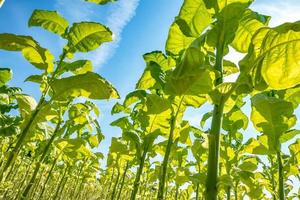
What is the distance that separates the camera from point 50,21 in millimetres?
3006

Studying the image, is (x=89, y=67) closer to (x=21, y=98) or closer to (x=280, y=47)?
(x=21, y=98)

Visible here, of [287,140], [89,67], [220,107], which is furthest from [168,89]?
[287,140]

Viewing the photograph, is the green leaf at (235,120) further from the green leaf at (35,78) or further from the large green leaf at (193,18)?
the green leaf at (35,78)

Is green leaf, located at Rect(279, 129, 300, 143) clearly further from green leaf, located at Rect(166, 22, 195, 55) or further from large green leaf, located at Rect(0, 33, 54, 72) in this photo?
large green leaf, located at Rect(0, 33, 54, 72)

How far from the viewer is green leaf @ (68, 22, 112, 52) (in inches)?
111

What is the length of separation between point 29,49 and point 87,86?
0.81m

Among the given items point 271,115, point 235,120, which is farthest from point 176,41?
point 235,120

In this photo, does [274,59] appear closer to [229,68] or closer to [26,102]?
[229,68]

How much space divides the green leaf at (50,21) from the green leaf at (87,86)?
90 cm

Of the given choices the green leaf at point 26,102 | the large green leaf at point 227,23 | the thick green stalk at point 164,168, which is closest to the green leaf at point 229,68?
the large green leaf at point 227,23

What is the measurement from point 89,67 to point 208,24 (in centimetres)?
164

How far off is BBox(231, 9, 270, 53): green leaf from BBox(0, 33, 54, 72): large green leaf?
176cm

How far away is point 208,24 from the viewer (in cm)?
278

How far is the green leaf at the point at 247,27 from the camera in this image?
8.11 feet
